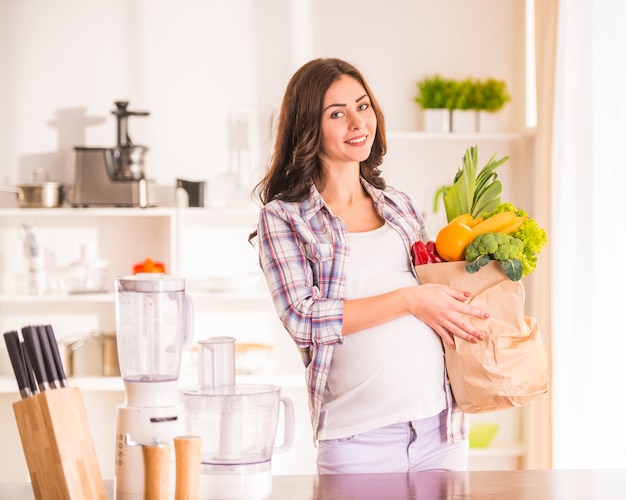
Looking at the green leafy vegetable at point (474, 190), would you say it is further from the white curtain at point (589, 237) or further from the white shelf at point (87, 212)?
the white shelf at point (87, 212)

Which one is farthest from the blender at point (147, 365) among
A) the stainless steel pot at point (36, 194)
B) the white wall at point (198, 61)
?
the white wall at point (198, 61)

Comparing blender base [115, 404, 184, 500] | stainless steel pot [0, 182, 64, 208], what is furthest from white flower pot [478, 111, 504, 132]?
blender base [115, 404, 184, 500]

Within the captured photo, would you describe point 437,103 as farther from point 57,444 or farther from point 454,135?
point 57,444

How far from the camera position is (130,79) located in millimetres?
4141

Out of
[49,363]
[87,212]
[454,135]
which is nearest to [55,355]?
[49,363]

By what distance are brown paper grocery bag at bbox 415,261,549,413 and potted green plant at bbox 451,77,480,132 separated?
2.39 meters

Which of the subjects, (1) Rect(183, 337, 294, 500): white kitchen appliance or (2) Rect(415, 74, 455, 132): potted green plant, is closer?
(1) Rect(183, 337, 294, 500): white kitchen appliance

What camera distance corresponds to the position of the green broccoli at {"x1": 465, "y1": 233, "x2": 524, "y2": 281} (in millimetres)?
1724

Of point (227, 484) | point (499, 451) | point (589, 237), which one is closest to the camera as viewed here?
point (227, 484)

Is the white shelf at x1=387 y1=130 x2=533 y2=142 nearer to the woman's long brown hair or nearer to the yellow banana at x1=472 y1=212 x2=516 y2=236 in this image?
the woman's long brown hair

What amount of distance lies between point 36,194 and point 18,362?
2.70 m

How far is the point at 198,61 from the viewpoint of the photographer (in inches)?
164

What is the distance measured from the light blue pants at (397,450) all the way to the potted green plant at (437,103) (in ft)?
7.88

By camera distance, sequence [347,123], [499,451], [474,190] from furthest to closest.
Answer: [499,451], [347,123], [474,190]
